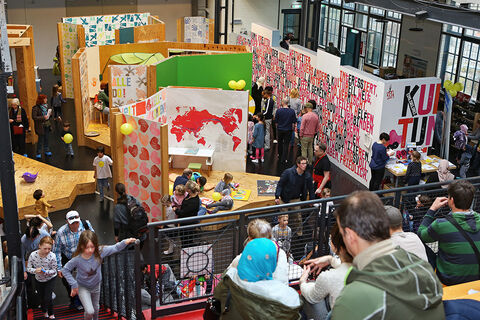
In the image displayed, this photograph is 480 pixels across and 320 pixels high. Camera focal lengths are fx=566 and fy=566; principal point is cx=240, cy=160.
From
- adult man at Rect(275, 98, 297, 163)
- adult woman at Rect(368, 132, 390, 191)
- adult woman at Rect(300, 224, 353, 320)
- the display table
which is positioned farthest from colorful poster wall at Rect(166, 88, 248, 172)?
adult woman at Rect(300, 224, 353, 320)

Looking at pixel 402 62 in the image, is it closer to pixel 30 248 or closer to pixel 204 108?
pixel 204 108

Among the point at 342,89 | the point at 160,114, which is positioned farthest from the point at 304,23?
the point at 160,114

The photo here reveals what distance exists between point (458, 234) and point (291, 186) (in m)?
4.16

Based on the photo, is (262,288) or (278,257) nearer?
(262,288)

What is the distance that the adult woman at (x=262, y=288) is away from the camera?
3.45 m

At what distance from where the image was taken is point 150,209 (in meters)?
9.77

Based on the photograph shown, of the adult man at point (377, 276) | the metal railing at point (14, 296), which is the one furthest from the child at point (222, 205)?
the adult man at point (377, 276)

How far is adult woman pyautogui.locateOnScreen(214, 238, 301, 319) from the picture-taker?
3.45m

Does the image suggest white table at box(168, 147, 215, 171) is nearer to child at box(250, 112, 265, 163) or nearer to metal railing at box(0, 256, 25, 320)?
child at box(250, 112, 265, 163)

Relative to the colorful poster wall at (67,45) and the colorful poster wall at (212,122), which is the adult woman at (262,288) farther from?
the colorful poster wall at (67,45)

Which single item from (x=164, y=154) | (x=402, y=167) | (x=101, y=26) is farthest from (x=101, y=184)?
(x=101, y=26)

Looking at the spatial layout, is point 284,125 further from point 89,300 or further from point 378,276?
point 378,276

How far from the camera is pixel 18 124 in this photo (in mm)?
→ 12188

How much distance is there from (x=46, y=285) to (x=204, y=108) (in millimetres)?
5455
